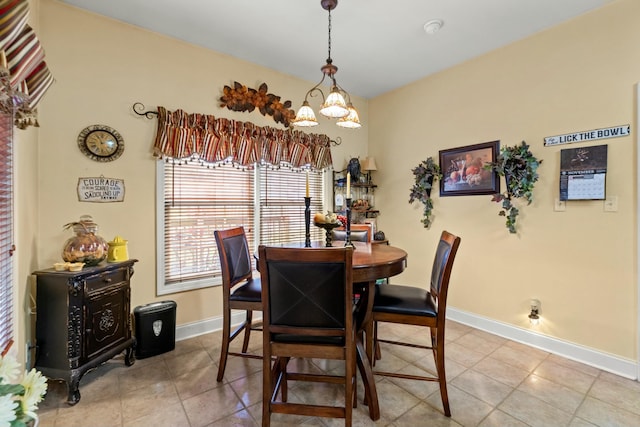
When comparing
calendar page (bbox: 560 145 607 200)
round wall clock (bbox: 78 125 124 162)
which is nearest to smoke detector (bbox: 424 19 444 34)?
calendar page (bbox: 560 145 607 200)

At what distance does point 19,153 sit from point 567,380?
13.0ft

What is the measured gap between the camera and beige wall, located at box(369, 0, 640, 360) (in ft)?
7.15

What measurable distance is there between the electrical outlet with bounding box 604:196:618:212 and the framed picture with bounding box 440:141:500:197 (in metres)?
0.78

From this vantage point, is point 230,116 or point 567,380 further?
point 230,116

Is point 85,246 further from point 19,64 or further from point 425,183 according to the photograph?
point 425,183

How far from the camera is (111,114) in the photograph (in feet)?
7.95

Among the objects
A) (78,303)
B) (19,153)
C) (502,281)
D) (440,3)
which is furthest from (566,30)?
(78,303)

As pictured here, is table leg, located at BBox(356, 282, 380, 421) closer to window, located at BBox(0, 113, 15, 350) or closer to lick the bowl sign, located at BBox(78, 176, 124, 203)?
window, located at BBox(0, 113, 15, 350)

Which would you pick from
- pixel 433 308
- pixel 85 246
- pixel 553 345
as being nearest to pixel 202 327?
pixel 85 246

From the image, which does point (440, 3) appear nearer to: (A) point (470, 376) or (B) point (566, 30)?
(B) point (566, 30)

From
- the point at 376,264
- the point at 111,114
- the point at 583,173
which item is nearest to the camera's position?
the point at 376,264

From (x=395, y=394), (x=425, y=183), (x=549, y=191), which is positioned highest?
(x=425, y=183)

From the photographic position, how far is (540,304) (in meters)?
2.62

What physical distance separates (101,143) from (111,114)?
266 mm
